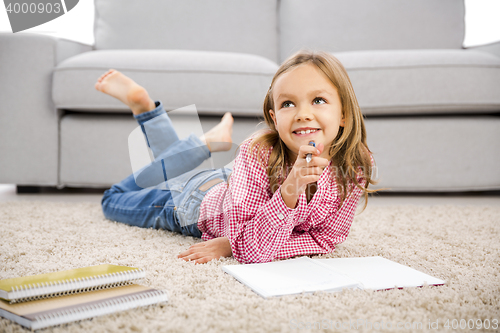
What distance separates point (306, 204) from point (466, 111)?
3.41 feet

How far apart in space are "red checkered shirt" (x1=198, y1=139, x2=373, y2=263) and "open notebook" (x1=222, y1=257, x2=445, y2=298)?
1.7 inches

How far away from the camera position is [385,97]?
58.4 inches

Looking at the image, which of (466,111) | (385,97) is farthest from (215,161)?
(466,111)

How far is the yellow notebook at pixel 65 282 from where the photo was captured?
511 millimetres

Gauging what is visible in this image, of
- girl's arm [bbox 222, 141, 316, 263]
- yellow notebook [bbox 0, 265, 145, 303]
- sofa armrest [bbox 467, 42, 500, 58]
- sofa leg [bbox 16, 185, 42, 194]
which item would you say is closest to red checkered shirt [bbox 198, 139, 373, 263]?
girl's arm [bbox 222, 141, 316, 263]

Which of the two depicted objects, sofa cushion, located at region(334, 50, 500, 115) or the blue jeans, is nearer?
the blue jeans

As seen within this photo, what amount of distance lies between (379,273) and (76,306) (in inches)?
18.5

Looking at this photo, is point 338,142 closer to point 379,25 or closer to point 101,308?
point 101,308

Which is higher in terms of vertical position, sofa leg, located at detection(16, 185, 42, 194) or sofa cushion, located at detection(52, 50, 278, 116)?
sofa cushion, located at detection(52, 50, 278, 116)

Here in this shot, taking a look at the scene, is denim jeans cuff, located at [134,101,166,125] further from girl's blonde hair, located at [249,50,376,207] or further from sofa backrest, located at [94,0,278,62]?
sofa backrest, located at [94,0,278,62]

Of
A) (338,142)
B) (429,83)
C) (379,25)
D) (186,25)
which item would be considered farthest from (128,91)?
(379,25)

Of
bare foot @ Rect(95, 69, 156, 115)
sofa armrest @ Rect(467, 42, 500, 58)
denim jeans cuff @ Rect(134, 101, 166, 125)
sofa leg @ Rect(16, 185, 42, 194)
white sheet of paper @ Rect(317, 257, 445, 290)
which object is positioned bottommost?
sofa leg @ Rect(16, 185, 42, 194)

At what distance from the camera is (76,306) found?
0.50 metres

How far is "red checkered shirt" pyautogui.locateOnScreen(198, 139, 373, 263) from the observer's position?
758mm
